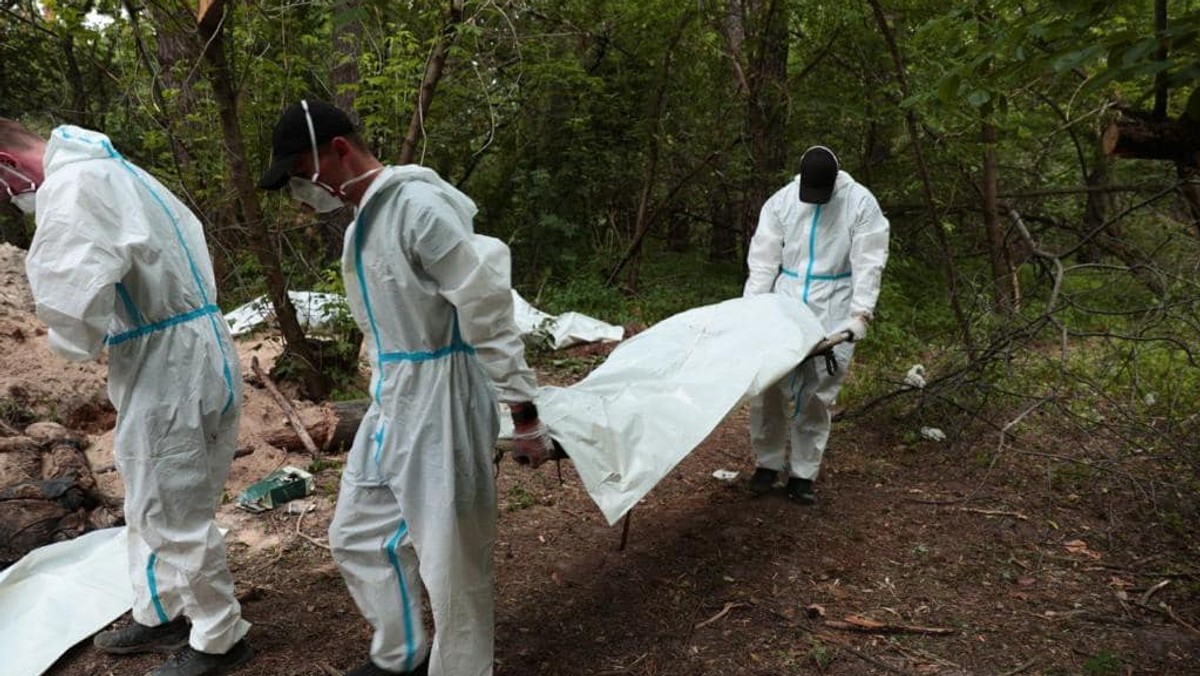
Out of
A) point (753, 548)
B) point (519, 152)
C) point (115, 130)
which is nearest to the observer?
point (753, 548)

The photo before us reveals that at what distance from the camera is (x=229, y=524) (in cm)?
362

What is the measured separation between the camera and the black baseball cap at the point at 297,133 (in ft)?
6.86

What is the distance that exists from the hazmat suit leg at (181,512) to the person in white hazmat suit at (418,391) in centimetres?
61

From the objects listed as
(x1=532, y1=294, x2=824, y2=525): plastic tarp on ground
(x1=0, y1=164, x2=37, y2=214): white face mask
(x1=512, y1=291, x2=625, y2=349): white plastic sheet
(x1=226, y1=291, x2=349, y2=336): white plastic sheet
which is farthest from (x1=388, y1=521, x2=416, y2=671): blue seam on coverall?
(x1=512, y1=291, x2=625, y2=349): white plastic sheet

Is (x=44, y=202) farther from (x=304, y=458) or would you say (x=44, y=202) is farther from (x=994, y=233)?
A: (x=994, y=233)

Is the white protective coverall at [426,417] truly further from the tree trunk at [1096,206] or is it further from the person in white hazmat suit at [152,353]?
the tree trunk at [1096,206]

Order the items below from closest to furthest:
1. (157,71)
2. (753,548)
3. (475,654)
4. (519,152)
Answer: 1. (475,654)
2. (753,548)
3. (157,71)
4. (519,152)

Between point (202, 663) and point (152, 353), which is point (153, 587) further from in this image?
point (152, 353)

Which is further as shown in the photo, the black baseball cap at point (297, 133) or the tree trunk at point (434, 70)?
the tree trunk at point (434, 70)

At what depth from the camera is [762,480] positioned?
4.09 m

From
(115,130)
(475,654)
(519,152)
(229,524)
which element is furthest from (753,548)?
(115,130)

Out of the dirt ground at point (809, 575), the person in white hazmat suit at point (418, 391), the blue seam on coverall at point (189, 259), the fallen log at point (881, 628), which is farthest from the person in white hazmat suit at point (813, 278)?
the blue seam on coverall at point (189, 259)

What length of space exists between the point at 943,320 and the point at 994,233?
1.82 meters

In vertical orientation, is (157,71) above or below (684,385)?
above
